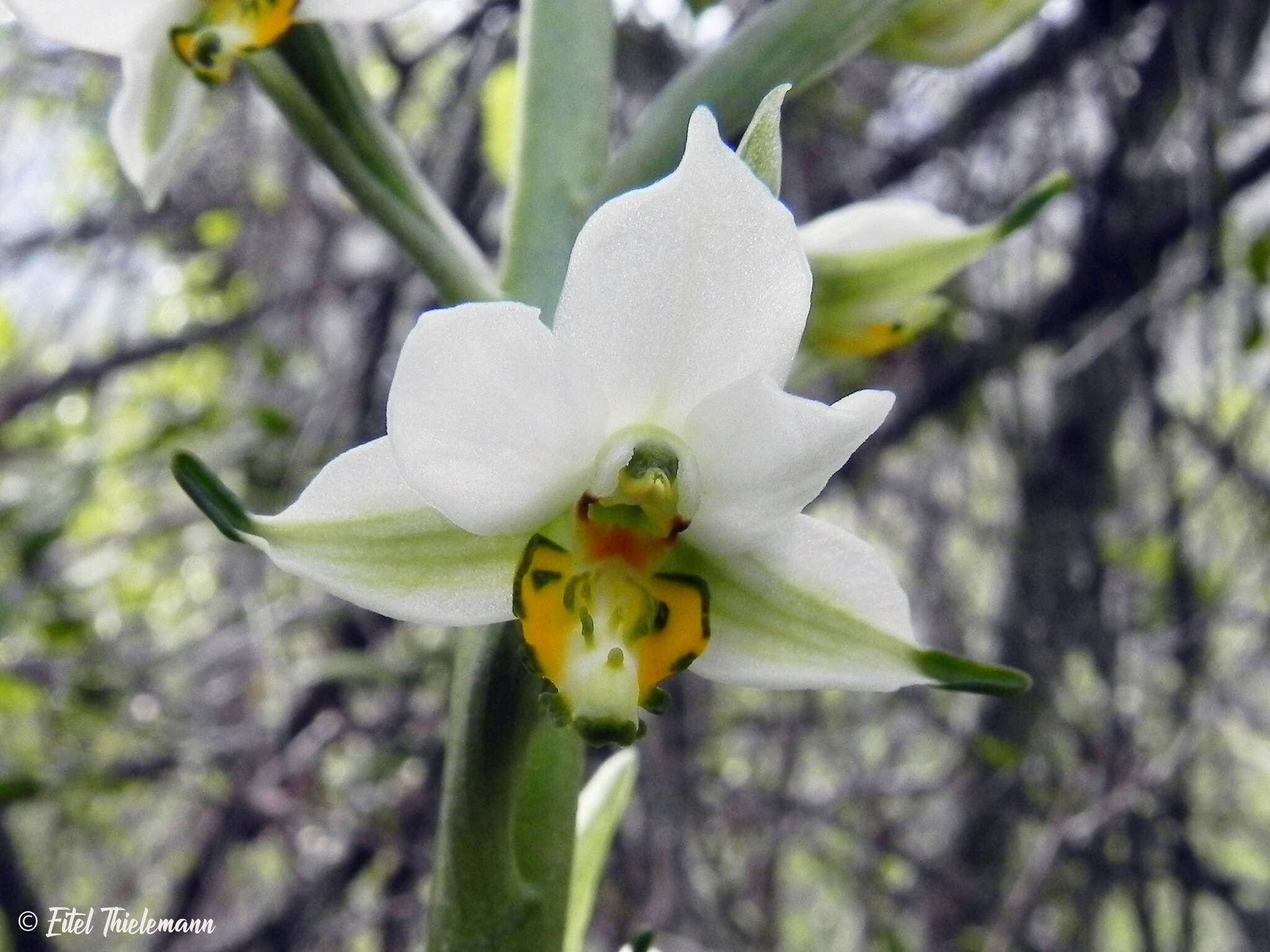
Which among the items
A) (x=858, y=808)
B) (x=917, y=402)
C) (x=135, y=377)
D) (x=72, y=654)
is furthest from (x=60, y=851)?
(x=917, y=402)

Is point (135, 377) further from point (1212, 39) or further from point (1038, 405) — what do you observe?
point (1212, 39)

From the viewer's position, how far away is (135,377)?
3764 mm

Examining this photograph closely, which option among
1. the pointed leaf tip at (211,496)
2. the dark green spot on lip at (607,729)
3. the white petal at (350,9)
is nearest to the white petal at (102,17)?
the white petal at (350,9)

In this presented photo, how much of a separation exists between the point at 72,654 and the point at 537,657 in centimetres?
194

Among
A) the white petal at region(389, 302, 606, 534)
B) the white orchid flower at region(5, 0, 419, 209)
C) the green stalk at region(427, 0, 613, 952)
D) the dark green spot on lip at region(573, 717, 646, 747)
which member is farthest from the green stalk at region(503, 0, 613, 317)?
the dark green spot on lip at region(573, 717, 646, 747)

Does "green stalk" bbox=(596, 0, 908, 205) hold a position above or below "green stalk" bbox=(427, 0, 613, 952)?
above

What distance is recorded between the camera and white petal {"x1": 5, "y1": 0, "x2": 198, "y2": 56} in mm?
1063

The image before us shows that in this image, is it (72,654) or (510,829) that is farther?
(72,654)

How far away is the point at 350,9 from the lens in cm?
101

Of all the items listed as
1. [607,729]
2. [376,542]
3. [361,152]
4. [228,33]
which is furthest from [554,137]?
[607,729]

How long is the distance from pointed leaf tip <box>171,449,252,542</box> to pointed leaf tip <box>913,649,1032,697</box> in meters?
0.42

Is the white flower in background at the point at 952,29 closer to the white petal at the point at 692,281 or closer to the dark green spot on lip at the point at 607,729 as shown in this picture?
the white petal at the point at 692,281

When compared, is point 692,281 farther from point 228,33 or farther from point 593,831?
point 593,831

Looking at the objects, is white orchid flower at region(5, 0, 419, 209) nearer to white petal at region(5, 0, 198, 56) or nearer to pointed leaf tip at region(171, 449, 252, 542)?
white petal at region(5, 0, 198, 56)
